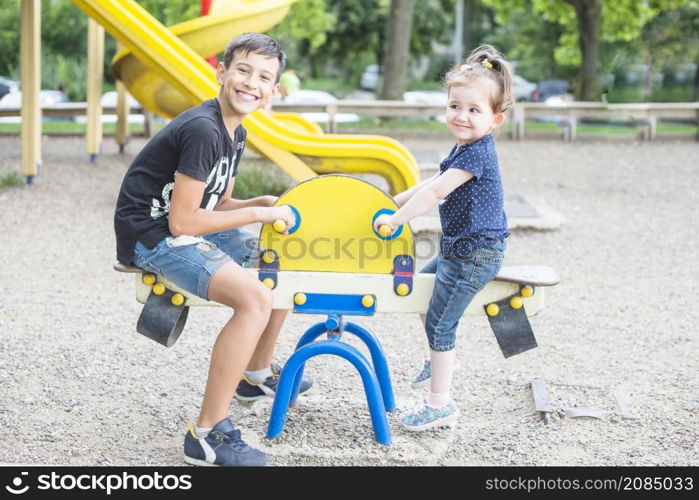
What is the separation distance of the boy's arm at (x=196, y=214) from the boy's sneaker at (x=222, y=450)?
2.06ft

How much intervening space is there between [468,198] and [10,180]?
6637 mm

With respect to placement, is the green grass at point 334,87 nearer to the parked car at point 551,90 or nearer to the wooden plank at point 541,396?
the parked car at point 551,90

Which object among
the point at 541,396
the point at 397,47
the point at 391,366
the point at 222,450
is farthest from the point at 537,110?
the point at 222,450

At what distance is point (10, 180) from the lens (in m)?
8.58

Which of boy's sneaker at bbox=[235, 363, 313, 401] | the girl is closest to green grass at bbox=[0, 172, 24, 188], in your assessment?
boy's sneaker at bbox=[235, 363, 313, 401]

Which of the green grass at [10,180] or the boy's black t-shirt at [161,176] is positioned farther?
the green grass at [10,180]

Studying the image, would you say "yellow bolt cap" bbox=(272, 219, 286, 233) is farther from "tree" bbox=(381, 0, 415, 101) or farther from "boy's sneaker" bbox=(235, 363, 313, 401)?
"tree" bbox=(381, 0, 415, 101)

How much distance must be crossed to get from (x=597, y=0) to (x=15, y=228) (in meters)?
14.0

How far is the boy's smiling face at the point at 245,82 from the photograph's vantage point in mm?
2975

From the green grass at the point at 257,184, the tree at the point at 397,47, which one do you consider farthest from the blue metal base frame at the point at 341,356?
the tree at the point at 397,47

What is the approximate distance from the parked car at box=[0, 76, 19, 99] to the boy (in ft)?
51.6

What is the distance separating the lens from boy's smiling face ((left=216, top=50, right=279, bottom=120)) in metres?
2.97

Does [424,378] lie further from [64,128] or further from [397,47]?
[397,47]
